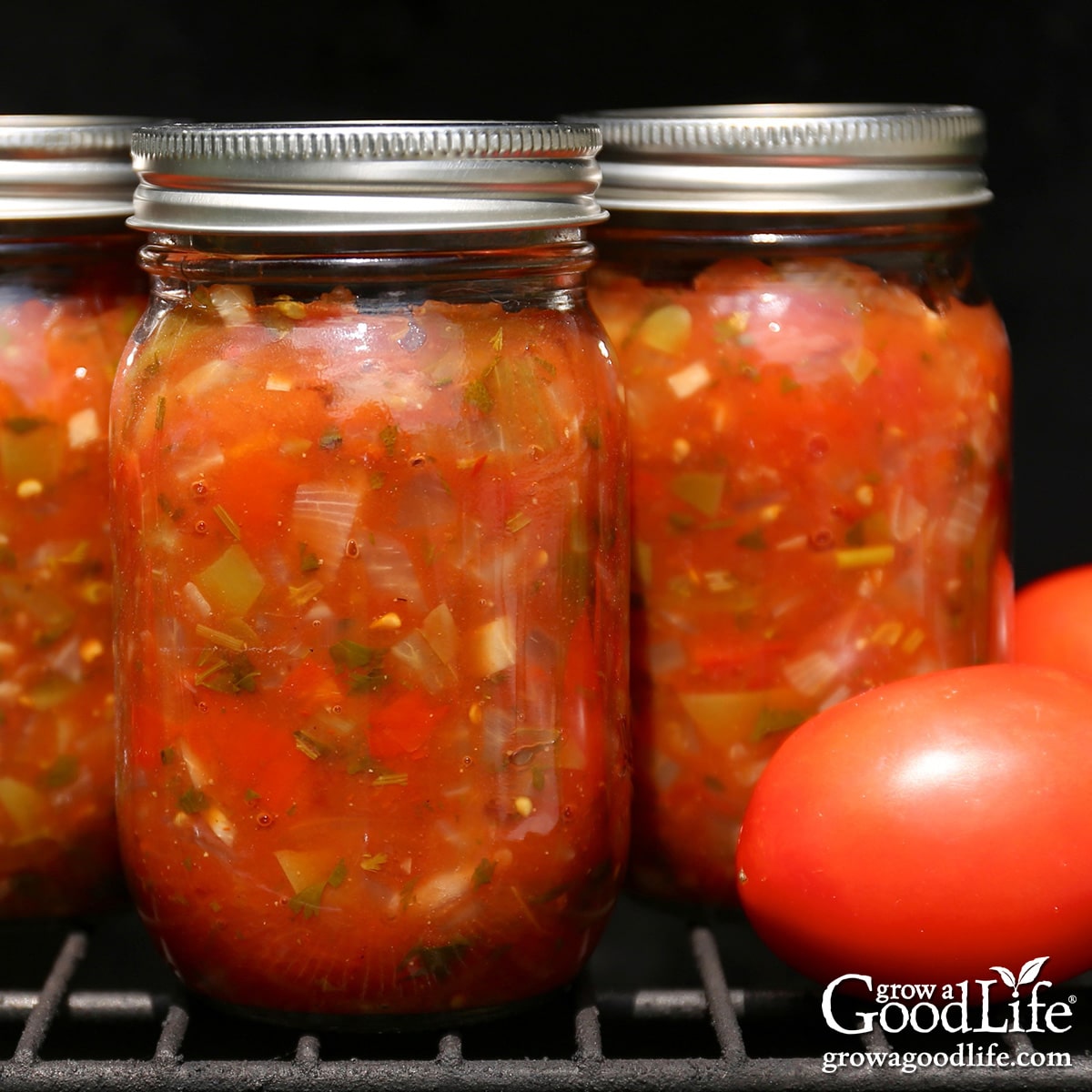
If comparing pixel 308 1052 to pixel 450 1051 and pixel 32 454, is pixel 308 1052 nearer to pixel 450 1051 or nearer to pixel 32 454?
pixel 450 1051

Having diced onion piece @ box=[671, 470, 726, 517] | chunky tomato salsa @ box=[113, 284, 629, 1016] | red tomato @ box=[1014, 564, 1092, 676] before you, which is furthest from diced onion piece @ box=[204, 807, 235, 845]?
red tomato @ box=[1014, 564, 1092, 676]

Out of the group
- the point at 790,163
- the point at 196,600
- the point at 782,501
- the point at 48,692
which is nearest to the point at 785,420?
the point at 782,501

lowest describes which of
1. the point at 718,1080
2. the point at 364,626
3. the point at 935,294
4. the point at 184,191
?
the point at 718,1080

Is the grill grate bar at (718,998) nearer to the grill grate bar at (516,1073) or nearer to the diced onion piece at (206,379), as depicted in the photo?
the grill grate bar at (516,1073)

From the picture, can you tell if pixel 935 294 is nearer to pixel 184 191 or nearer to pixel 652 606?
pixel 652 606

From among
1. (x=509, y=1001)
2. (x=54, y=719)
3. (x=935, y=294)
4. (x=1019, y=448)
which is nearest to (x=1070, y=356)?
(x=1019, y=448)

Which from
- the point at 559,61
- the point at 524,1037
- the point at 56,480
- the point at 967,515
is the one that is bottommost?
the point at 524,1037
